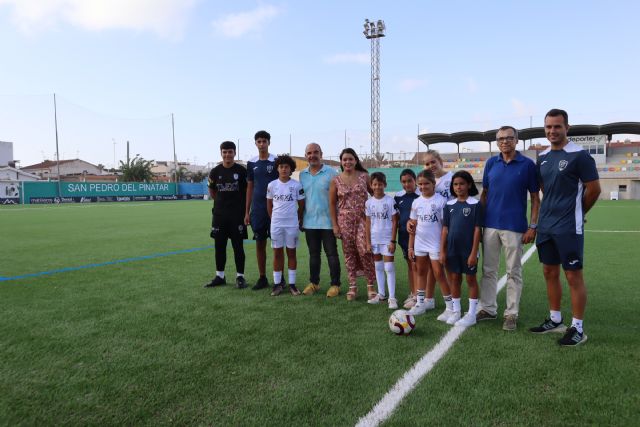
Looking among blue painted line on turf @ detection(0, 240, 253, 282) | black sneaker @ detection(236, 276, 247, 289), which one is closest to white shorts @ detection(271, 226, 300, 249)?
black sneaker @ detection(236, 276, 247, 289)

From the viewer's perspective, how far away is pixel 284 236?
18.0 ft

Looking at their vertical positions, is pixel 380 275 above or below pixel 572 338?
above

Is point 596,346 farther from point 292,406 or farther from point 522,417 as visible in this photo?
point 292,406

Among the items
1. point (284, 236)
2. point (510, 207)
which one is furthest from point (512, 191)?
point (284, 236)

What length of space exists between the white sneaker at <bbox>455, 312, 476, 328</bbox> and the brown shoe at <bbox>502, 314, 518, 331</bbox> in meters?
0.27

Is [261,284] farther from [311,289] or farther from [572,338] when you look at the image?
[572,338]

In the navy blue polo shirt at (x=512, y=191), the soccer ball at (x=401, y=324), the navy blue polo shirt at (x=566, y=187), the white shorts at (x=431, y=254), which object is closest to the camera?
the navy blue polo shirt at (x=566, y=187)

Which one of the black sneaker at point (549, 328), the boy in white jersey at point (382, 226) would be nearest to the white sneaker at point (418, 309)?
the boy in white jersey at point (382, 226)

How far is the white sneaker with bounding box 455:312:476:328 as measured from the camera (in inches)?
161

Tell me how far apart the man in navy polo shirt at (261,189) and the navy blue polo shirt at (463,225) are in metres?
2.45

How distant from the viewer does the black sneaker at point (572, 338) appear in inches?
140

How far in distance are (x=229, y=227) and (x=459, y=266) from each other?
9.97 feet

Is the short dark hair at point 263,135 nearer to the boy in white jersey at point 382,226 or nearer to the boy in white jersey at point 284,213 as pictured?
the boy in white jersey at point 284,213

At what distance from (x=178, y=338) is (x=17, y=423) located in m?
1.42
